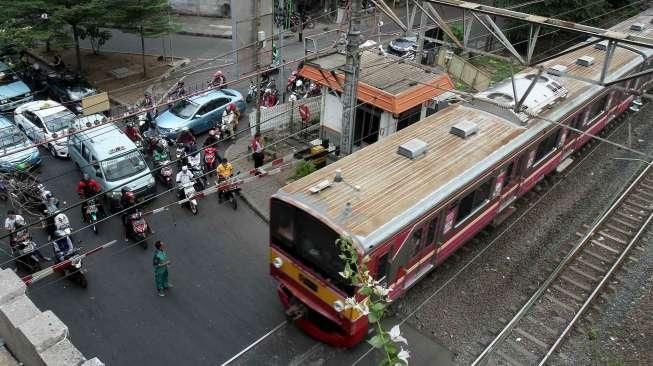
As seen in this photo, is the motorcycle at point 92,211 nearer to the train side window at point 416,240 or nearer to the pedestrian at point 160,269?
the pedestrian at point 160,269

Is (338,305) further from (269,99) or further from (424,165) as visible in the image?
(269,99)

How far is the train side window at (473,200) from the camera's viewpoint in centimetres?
1130

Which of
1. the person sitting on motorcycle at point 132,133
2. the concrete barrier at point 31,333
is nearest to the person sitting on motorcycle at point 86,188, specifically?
the person sitting on motorcycle at point 132,133

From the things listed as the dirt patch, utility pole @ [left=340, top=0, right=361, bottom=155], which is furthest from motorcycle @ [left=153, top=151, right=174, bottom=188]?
the dirt patch

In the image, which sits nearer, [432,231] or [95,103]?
[432,231]

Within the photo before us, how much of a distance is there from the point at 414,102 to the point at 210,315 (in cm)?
836

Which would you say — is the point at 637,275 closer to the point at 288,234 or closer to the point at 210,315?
the point at 288,234

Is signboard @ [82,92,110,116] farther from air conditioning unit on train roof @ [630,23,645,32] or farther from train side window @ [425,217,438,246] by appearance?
air conditioning unit on train roof @ [630,23,645,32]

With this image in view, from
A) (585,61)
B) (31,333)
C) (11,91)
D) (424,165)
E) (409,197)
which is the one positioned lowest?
(11,91)

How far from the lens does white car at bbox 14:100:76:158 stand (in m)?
17.6

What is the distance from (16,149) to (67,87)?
237 inches

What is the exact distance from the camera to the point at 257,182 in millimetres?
16516

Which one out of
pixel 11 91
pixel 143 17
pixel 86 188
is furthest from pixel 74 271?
pixel 143 17

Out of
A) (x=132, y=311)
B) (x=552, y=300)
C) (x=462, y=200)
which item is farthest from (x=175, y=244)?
(x=552, y=300)
